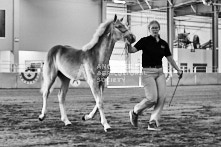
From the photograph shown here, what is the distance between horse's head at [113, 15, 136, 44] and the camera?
6.06 m

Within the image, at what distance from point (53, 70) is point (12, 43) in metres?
20.8

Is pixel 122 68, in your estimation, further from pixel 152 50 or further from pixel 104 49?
pixel 152 50

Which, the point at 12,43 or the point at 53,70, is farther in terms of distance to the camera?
the point at 12,43

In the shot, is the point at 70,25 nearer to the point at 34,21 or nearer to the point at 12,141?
the point at 34,21

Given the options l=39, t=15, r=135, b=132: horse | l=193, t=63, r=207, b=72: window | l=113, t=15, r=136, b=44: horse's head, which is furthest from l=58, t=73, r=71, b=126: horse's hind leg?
l=193, t=63, r=207, b=72: window

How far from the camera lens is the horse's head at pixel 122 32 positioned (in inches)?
239

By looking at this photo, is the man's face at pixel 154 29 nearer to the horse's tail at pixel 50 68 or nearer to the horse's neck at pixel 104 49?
the horse's neck at pixel 104 49

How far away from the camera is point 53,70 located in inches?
269

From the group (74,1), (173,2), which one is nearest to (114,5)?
(173,2)

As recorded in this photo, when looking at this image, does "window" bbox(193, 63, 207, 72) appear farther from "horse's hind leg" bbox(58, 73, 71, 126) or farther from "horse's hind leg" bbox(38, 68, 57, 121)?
"horse's hind leg" bbox(38, 68, 57, 121)

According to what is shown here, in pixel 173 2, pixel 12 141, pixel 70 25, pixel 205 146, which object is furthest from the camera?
pixel 173 2

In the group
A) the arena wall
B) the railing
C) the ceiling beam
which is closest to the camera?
the arena wall

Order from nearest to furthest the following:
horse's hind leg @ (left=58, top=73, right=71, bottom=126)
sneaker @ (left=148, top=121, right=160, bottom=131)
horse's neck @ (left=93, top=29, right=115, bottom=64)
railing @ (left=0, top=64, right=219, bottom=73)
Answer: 1. sneaker @ (left=148, top=121, right=160, bottom=131)
2. horse's neck @ (left=93, top=29, right=115, bottom=64)
3. horse's hind leg @ (left=58, top=73, right=71, bottom=126)
4. railing @ (left=0, top=64, right=219, bottom=73)

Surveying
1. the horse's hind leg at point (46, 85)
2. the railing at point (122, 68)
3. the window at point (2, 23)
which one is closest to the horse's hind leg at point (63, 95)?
the horse's hind leg at point (46, 85)
